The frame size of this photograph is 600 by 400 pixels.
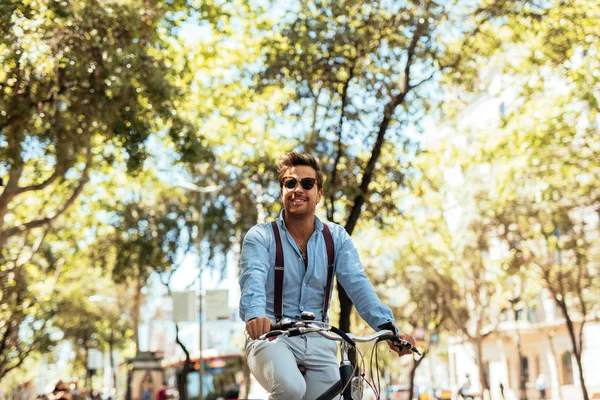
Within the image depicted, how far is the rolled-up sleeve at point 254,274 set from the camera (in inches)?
159

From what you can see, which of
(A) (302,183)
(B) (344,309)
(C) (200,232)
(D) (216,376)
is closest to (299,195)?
(A) (302,183)

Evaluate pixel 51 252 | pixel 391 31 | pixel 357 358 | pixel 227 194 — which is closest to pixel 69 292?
pixel 51 252

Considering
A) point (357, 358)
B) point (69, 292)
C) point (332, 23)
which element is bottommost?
point (357, 358)

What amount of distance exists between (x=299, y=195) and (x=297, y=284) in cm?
45

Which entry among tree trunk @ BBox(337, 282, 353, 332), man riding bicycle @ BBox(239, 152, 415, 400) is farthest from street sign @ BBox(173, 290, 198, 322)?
man riding bicycle @ BBox(239, 152, 415, 400)

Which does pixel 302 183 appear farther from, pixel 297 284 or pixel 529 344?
pixel 529 344

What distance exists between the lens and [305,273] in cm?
441

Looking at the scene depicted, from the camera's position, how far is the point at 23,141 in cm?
1490

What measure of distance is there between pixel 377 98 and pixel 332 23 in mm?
1747

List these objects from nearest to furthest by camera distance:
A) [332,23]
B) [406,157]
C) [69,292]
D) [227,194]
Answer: [332,23] < [406,157] < [227,194] < [69,292]

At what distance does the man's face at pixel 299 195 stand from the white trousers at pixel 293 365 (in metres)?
0.66

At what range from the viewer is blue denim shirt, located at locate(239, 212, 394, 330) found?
14.0 feet

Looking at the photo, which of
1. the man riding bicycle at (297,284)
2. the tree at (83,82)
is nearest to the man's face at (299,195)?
the man riding bicycle at (297,284)

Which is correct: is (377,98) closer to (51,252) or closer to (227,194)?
(227,194)
